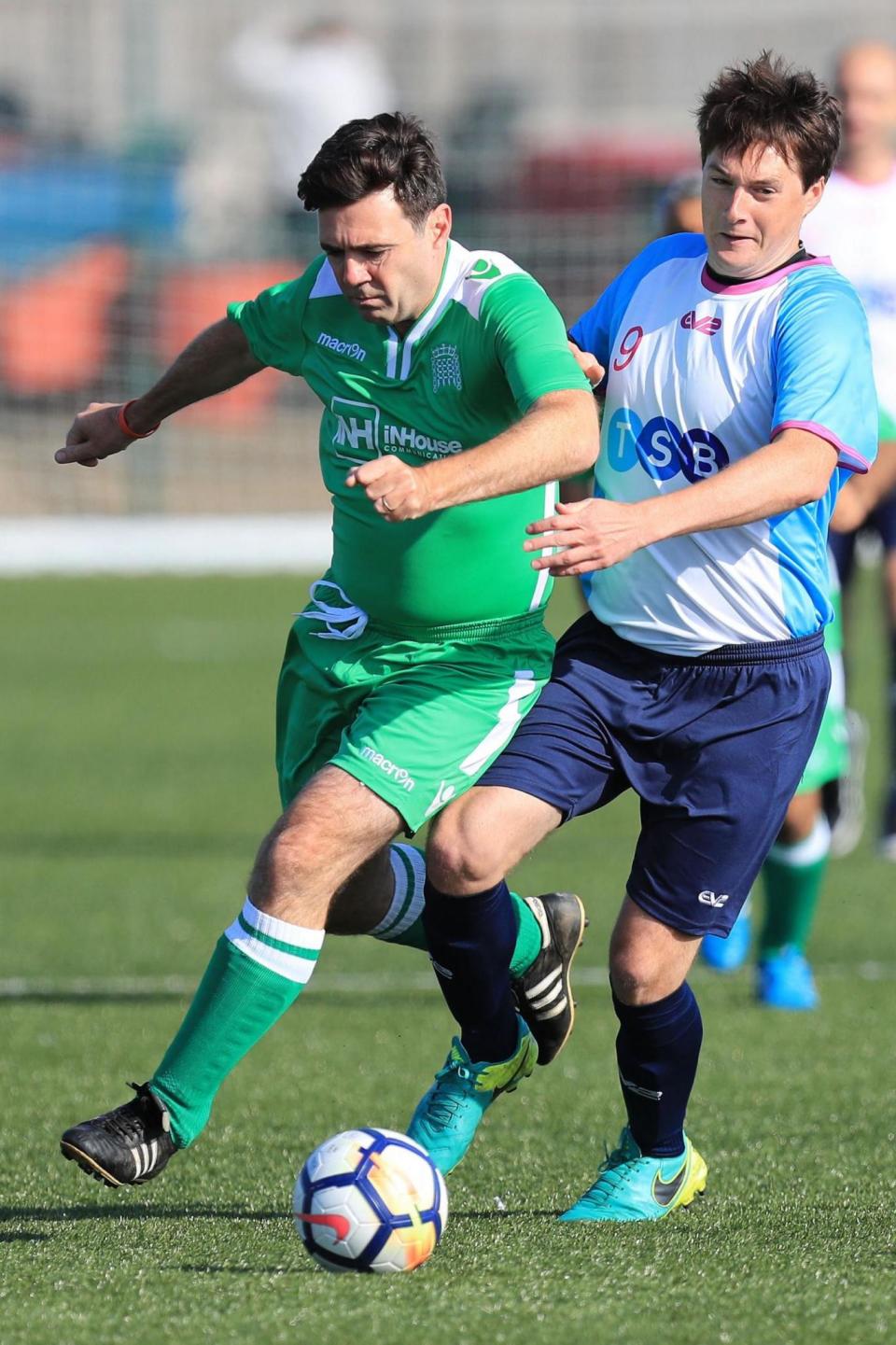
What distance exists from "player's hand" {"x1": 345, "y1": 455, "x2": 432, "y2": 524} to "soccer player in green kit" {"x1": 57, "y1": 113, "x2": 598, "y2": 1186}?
0.05ft

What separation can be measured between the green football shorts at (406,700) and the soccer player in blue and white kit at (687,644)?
7cm

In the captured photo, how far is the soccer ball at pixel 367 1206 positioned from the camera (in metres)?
3.92

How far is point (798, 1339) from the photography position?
11.5 ft

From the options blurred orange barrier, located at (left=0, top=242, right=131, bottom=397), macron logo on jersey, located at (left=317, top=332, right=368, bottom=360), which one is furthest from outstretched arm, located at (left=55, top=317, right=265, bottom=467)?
blurred orange barrier, located at (left=0, top=242, right=131, bottom=397)

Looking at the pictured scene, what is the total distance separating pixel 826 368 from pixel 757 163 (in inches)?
16.7

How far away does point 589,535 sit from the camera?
3807 mm

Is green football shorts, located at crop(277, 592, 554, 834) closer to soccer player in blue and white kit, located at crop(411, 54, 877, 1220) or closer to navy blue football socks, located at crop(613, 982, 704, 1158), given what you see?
soccer player in blue and white kit, located at crop(411, 54, 877, 1220)

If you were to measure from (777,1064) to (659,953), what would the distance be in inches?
74.0

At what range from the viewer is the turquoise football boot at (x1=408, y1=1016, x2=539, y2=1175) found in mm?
4789

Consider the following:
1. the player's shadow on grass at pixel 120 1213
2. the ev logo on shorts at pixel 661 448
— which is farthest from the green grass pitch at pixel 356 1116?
the ev logo on shorts at pixel 661 448

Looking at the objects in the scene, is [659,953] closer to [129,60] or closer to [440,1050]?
[440,1050]

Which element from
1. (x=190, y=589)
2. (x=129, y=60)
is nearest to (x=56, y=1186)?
(x=190, y=589)

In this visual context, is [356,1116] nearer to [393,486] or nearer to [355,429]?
[355,429]

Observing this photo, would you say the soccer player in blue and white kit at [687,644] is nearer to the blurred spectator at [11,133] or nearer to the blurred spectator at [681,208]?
the blurred spectator at [681,208]
